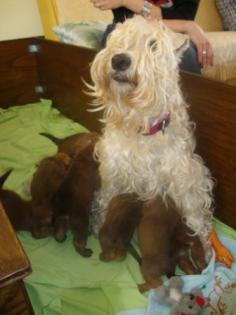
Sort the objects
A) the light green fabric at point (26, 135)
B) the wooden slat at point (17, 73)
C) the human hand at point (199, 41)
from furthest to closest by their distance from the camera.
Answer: the wooden slat at point (17, 73) → the light green fabric at point (26, 135) → the human hand at point (199, 41)

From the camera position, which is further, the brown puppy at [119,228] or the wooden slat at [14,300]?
the brown puppy at [119,228]

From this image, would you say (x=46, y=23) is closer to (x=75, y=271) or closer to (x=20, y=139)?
(x=20, y=139)

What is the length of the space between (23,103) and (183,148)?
1.98m

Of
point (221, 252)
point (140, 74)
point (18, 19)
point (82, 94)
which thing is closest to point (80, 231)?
point (221, 252)

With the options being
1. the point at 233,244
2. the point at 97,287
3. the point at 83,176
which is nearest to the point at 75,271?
the point at 97,287

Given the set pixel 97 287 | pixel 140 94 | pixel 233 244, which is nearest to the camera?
pixel 140 94

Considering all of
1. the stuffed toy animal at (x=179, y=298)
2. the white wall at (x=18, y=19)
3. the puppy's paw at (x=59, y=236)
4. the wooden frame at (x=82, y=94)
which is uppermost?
the white wall at (x=18, y=19)

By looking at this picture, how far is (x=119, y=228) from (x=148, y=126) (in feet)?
1.20

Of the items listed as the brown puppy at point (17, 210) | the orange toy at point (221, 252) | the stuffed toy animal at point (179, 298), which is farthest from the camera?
the brown puppy at point (17, 210)

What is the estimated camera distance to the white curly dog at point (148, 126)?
1.12 meters

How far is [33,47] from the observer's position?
2.81 metres

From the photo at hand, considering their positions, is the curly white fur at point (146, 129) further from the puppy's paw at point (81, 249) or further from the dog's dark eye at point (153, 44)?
the puppy's paw at point (81, 249)

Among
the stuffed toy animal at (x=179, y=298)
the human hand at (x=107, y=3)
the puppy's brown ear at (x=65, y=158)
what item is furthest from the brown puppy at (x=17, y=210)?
the human hand at (x=107, y=3)

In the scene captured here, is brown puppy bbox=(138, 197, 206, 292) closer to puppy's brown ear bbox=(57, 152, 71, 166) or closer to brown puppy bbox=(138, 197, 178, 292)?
brown puppy bbox=(138, 197, 178, 292)
